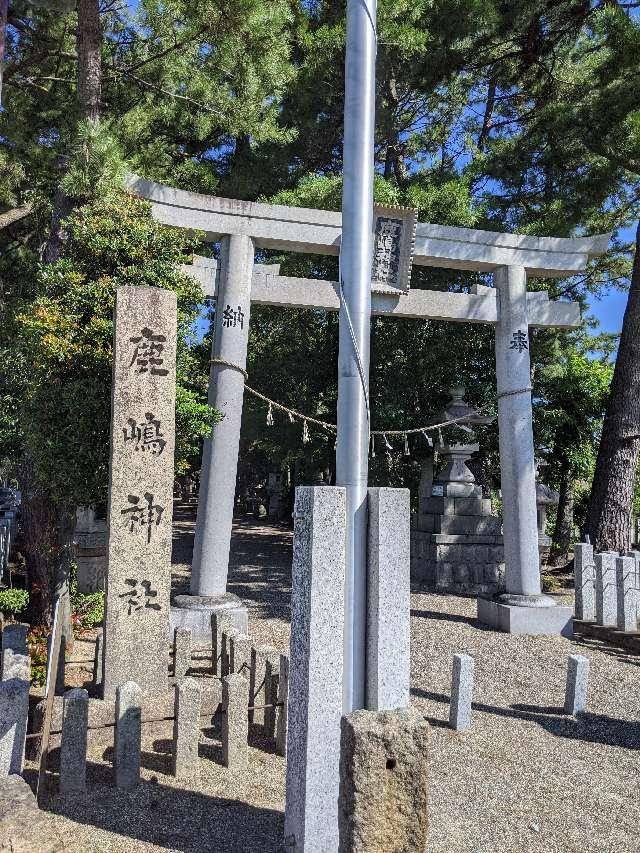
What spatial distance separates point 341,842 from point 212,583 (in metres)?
4.58

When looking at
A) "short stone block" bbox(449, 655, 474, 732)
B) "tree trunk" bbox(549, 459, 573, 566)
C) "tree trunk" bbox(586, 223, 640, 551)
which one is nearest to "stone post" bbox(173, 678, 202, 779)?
"short stone block" bbox(449, 655, 474, 732)

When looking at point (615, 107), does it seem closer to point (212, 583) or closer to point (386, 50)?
point (386, 50)

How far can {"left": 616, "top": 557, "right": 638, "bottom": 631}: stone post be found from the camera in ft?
25.6

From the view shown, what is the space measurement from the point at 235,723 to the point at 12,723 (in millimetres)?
1302

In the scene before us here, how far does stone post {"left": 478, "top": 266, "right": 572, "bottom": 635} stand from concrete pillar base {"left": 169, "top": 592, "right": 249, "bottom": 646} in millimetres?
3478

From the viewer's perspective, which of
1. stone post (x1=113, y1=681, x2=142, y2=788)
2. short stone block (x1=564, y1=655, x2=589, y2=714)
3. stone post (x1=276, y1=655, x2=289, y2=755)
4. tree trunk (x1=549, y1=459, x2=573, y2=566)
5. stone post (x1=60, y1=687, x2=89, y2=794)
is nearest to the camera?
stone post (x1=60, y1=687, x2=89, y2=794)

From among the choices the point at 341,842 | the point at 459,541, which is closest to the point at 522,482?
the point at 459,541

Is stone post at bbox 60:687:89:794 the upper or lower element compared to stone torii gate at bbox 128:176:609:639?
lower

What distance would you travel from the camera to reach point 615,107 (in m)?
9.91

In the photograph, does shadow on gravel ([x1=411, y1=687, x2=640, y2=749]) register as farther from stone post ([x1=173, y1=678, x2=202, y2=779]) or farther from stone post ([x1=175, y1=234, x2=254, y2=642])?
stone post ([x1=175, y1=234, x2=254, y2=642])

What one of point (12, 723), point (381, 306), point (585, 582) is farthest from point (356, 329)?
point (585, 582)

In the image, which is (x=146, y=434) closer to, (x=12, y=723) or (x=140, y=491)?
(x=140, y=491)

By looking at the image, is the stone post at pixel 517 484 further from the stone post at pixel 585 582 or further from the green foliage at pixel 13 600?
the green foliage at pixel 13 600

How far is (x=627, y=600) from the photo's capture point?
7844 millimetres
